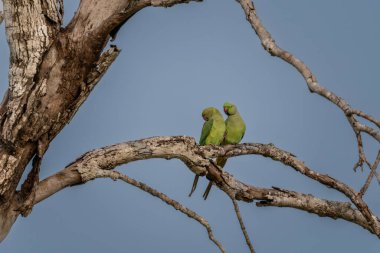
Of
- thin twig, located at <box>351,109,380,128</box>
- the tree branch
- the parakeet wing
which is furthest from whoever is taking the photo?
the parakeet wing

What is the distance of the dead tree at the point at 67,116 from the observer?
198 inches

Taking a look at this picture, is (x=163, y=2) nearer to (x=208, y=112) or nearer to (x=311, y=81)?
(x=311, y=81)

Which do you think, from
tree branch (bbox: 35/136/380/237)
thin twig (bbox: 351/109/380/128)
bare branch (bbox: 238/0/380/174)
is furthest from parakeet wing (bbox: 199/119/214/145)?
thin twig (bbox: 351/109/380/128)

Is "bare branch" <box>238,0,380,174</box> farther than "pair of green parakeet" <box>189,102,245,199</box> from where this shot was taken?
No

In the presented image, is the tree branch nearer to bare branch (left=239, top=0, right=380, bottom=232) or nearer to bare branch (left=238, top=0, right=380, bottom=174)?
bare branch (left=239, top=0, right=380, bottom=232)

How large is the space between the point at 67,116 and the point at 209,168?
4.09 feet

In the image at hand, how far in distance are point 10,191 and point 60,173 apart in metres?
0.42

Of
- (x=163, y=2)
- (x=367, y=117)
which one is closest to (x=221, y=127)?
(x=163, y=2)

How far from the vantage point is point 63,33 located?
5.26 meters

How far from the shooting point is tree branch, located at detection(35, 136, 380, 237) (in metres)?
5.17

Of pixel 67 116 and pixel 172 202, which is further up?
pixel 67 116

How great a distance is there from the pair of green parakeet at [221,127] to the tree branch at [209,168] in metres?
2.10

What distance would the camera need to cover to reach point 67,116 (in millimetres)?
5262

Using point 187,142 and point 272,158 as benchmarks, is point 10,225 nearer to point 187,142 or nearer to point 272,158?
point 187,142
